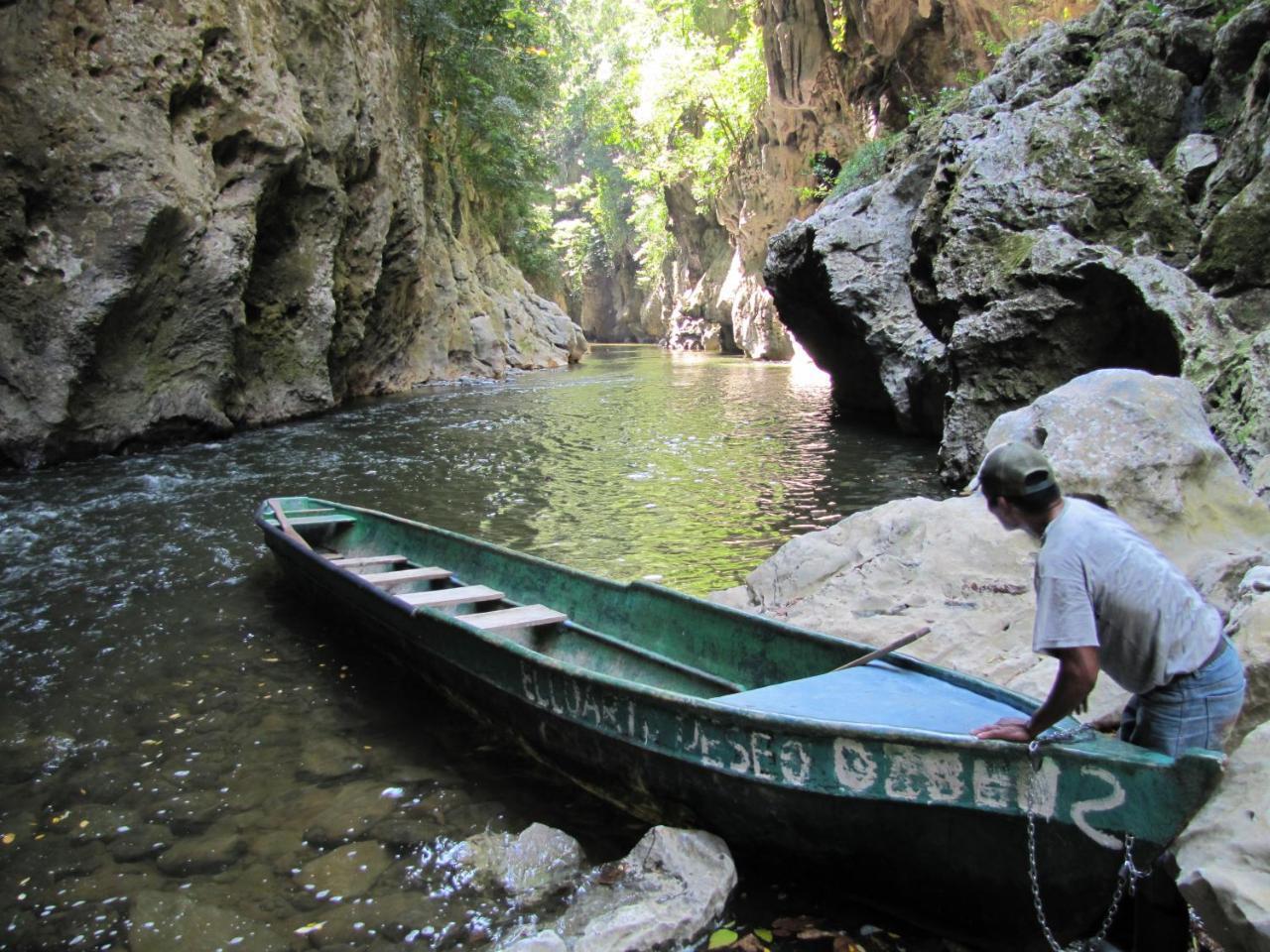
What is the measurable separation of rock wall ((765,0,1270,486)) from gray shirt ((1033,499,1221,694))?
5833mm

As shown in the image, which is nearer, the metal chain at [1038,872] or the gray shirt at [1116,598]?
the gray shirt at [1116,598]

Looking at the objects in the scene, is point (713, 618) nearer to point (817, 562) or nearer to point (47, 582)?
point (817, 562)

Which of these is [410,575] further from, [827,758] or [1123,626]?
[1123,626]

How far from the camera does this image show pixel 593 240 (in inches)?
2571

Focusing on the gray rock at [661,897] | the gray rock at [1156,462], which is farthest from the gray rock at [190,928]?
the gray rock at [1156,462]

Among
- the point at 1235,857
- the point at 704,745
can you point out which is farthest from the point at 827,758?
the point at 1235,857

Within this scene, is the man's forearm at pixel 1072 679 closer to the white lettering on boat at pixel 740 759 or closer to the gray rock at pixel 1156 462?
the white lettering on boat at pixel 740 759

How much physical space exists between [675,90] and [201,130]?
31.9 metres

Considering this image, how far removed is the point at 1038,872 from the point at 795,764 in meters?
0.87

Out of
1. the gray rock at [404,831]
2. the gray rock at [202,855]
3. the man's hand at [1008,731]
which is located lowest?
the gray rock at [202,855]

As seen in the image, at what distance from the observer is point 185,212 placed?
12430mm

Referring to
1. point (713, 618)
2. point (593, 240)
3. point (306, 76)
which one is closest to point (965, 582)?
point (713, 618)

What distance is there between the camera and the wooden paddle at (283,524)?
281 inches

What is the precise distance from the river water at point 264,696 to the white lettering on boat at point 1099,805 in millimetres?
2007
